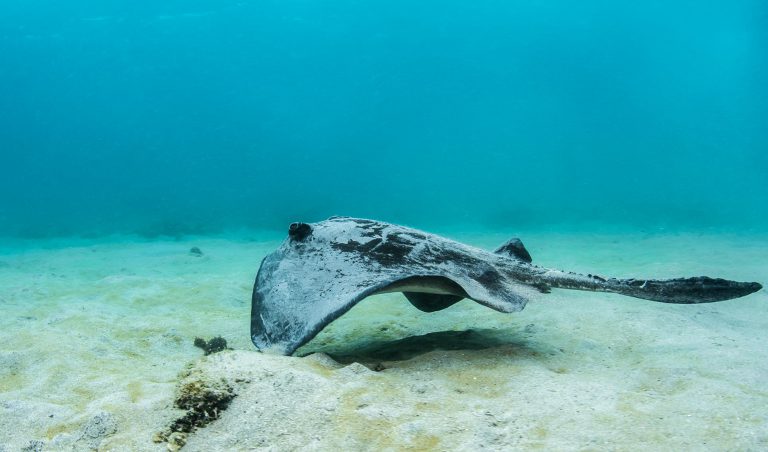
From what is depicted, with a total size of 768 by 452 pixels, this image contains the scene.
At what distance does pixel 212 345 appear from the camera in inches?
158

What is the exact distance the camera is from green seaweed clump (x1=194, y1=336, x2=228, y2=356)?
13.0ft

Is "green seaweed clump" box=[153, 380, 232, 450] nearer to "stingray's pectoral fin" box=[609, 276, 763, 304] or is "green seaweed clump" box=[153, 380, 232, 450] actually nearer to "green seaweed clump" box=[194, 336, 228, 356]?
"green seaweed clump" box=[194, 336, 228, 356]

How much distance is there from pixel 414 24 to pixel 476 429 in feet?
235

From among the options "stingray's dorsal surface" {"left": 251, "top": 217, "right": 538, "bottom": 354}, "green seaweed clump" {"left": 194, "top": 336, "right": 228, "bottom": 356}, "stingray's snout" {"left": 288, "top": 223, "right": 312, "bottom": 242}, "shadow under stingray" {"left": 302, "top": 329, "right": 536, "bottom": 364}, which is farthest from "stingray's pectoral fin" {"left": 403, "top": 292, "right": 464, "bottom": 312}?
"green seaweed clump" {"left": 194, "top": 336, "right": 228, "bottom": 356}

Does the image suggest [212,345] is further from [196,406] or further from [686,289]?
[686,289]

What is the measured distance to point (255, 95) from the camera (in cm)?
7938

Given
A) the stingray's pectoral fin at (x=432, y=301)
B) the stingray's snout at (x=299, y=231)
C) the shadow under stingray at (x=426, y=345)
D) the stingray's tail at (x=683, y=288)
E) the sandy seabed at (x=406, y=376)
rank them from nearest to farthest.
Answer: the sandy seabed at (x=406, y=376) → the stingray's tail at (x=683, y=288) → the shadow under stingray at (x=426, y=345) → the stingray's snout at (x=299, y=231) → the stingray's pectoral fin at (x=432, y=301)

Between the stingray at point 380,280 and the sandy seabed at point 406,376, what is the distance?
27cm

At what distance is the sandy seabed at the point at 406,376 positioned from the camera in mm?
2002

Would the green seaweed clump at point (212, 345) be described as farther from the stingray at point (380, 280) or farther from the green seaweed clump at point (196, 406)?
the green seaweed clump at point (196, 406)

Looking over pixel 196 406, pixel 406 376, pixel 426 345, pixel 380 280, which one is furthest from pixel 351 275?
pixel 196 406

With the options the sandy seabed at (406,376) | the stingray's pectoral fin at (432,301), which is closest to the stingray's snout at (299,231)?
the sandy seabed at (406,376)

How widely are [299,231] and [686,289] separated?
291 centimetres

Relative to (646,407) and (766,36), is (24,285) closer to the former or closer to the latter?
Answer: (646,407)
